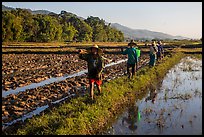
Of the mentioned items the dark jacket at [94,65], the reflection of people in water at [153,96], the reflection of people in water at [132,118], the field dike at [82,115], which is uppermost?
the dark jacket at [94,65]

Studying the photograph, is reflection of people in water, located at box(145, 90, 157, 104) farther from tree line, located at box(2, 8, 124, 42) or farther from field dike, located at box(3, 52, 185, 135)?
tree line, located at box(2, 8, 124, 42)

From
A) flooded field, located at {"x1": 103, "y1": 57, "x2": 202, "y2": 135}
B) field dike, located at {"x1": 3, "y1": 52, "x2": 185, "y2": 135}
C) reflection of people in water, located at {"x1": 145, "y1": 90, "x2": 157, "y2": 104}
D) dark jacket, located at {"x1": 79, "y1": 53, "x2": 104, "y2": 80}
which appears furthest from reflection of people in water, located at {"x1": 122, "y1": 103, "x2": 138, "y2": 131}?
dark jacket, located at {"x1": 79, "y1": 53, "x2": 104, "y2": 80}

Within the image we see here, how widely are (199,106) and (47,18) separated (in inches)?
2541

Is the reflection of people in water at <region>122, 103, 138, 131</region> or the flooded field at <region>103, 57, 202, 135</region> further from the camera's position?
the reflection of people in water at <region>122, 103, 138, 131</region>

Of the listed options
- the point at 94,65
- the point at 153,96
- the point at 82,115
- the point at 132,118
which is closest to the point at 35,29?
the point at 153,96

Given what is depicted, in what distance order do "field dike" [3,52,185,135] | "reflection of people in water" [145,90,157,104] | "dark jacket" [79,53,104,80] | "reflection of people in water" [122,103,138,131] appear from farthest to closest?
"reflection of people in water" [145,90,157,104], "dark jacket" [79,53,104,80], "reflection of people in water" [122,103,138,131], "field dike" [3,52,185,135]

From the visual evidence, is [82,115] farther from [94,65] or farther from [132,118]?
[94,65]

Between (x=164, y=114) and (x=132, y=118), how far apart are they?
105 centimetres

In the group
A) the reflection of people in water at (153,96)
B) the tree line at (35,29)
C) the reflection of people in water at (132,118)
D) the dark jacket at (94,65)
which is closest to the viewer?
the reflection of people in water at (132,118)

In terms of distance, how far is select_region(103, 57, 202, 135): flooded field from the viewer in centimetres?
816

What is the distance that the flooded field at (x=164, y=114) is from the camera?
26.8 feet

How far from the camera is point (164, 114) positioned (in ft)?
32.0

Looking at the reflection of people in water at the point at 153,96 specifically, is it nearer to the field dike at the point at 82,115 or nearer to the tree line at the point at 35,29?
the field dike at the point at 82,115

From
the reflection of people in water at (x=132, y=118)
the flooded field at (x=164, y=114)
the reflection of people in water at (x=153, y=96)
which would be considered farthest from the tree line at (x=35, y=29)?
the reflection of people in water at (x=132, y=118)
